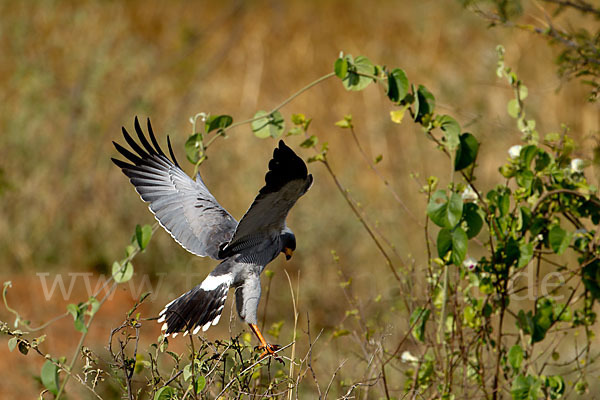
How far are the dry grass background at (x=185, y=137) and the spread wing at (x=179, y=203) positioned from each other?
53.3 inches

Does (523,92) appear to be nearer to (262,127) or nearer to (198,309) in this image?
(262,127)

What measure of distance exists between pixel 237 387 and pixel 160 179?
1.16 m

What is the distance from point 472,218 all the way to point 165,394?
3.96 ft

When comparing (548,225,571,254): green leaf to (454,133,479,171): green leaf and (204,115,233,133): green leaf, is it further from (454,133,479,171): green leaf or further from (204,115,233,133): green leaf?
(204,115,233,133): green leaf

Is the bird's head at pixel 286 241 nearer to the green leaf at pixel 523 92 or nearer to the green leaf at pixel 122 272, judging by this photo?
the green leaf at pixel 122 272

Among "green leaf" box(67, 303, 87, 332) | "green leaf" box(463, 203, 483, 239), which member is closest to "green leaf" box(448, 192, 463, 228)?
"green leaf" box(463, 203, 483, 239)

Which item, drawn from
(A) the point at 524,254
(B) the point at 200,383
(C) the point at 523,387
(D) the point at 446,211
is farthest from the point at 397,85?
(B) the point at 200,383

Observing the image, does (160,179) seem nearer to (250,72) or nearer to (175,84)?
(175,84)

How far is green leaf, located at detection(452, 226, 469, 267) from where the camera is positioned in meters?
2.52

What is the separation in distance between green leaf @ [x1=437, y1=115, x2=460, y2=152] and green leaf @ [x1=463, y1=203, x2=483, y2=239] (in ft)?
0.68

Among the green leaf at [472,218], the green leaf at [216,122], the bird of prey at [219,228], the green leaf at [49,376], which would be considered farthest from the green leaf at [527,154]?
the green leaf at [49,376]

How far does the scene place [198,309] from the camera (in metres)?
2.57

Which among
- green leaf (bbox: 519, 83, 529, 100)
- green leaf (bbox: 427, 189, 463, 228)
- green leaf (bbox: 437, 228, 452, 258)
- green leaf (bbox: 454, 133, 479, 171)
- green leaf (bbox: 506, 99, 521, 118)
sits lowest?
green leaf (bbox: 437, 228, 452, 258)

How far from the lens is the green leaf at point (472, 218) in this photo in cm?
262
